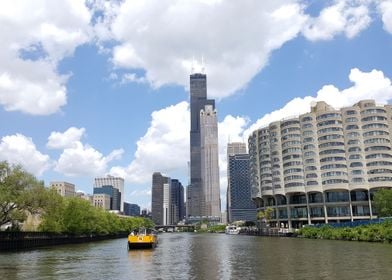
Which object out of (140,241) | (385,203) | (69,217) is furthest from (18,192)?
(385,203)

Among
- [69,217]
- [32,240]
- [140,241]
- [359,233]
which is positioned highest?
[69,217]

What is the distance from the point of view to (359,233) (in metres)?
120

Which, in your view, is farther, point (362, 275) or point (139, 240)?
point (139, 240)

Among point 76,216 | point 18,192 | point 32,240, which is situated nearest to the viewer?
point 18,192

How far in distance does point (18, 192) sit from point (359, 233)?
8669 centimetres

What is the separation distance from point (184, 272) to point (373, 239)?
249 ft

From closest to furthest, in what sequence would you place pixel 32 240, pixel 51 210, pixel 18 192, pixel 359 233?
pixel 18 192, pixel 51 210, pixel 32 240, pixel 359 233

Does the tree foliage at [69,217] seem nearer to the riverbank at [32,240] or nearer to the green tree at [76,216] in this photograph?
the green tree at [76,216]

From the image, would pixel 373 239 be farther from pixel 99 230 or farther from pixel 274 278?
pixel 99 230

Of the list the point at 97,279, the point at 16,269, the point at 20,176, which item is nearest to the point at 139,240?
the point at 20,176

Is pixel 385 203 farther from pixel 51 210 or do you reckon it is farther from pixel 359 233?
pixel 51 210

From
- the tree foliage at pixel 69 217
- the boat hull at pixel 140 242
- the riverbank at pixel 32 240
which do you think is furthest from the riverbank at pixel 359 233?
the riverbank at pixel 32 240

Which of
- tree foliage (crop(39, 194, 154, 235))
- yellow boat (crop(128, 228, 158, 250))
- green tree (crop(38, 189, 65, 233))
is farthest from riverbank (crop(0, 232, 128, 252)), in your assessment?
yellow boat (crop(128, 228, 158, 250))

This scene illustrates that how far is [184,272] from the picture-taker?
162 feet
